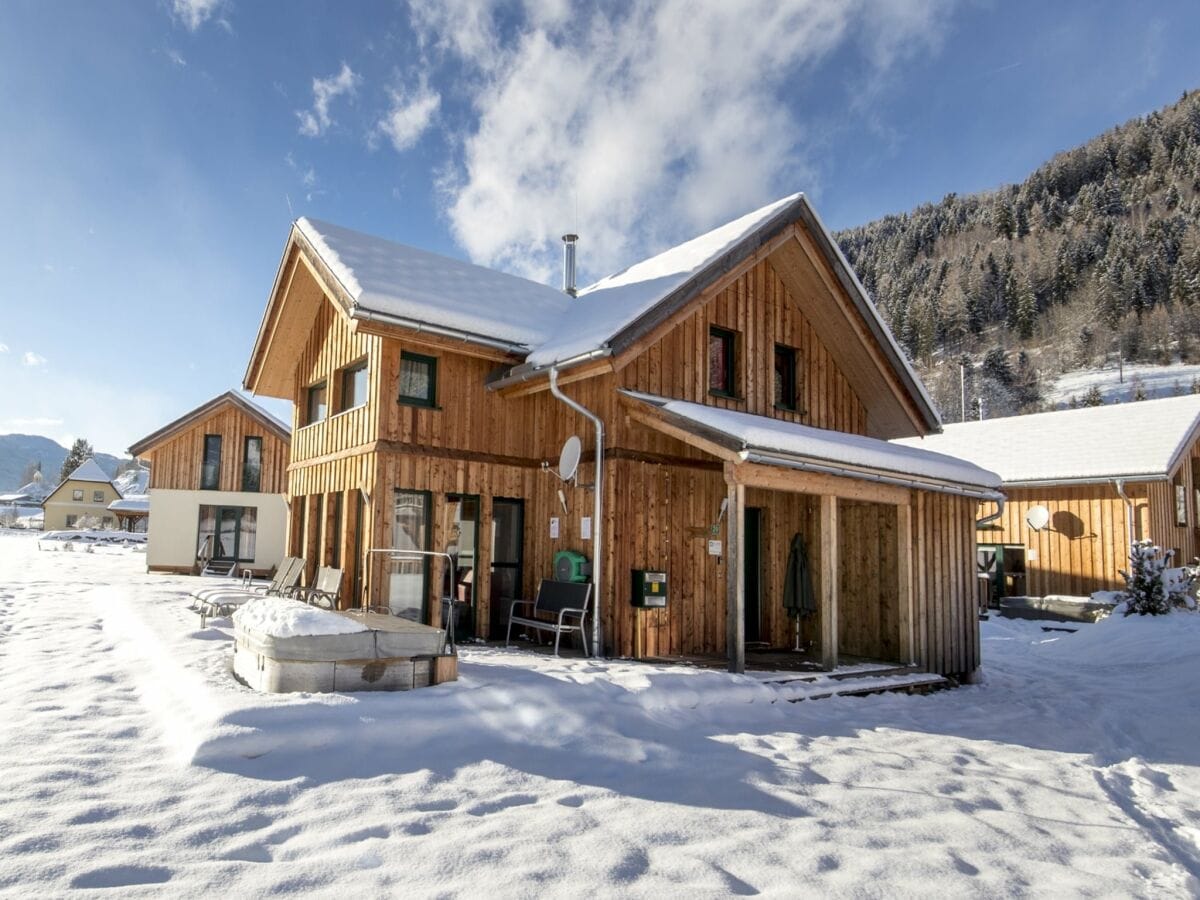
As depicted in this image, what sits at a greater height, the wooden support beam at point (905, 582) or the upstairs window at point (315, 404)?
the upstairs window at point (315, 404)

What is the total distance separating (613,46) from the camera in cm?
1460

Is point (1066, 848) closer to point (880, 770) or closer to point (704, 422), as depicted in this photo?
point (880, 770)

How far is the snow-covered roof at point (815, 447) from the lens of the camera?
839 cm

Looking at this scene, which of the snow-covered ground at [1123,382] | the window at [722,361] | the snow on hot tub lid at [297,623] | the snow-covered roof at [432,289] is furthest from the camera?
the snow-covered ground at [1123,382]

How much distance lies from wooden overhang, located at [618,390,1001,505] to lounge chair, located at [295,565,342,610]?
4238 mm

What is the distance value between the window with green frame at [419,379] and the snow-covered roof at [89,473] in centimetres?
5674

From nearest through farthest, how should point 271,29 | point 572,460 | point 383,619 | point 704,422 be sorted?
point 383,619 → point 704,422 → point 572,460 → point 271,29

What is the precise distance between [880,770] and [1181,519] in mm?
18978

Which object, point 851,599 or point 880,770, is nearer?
point 880,770

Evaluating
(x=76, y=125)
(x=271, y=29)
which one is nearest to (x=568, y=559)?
(x=271, y=29)

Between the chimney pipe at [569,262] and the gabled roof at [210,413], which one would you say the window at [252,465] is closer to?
the gabled roof at [210,413]

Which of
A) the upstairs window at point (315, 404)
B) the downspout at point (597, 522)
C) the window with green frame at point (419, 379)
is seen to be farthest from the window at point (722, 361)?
the upstairs window at point (315, 404)

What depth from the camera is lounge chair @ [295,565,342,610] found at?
9.73 metres

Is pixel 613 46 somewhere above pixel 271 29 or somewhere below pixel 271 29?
above
